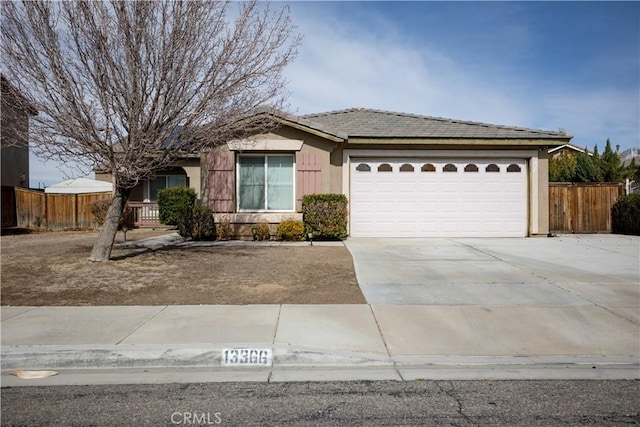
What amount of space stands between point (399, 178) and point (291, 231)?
4.09 metres

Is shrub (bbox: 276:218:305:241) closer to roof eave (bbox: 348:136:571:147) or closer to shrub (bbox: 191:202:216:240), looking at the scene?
shrub (bbox: 191:202:216:240)

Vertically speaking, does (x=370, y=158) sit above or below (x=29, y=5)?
below

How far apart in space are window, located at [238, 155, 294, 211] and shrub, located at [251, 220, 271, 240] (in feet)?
2.14

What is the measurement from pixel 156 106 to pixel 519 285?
7.74m

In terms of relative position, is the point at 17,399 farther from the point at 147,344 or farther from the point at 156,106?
the point at 156,106

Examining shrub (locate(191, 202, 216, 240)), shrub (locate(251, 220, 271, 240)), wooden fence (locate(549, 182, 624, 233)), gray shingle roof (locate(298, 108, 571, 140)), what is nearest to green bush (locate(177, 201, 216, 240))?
shrub (locate(191, 202, 216, 240))

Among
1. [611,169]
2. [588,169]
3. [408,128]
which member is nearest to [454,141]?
[408,128]

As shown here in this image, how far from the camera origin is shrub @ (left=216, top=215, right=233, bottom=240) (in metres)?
13.2

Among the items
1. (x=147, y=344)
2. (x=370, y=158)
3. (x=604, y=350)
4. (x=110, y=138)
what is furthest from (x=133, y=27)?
(x=604, y=350)

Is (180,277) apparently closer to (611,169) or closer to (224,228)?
(224,228)

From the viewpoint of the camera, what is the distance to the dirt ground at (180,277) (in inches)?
272

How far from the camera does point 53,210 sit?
59.0 ft

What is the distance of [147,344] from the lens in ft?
16.0

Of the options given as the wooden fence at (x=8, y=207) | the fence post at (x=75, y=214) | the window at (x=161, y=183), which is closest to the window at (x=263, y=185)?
the window at (x=161, y=183)
